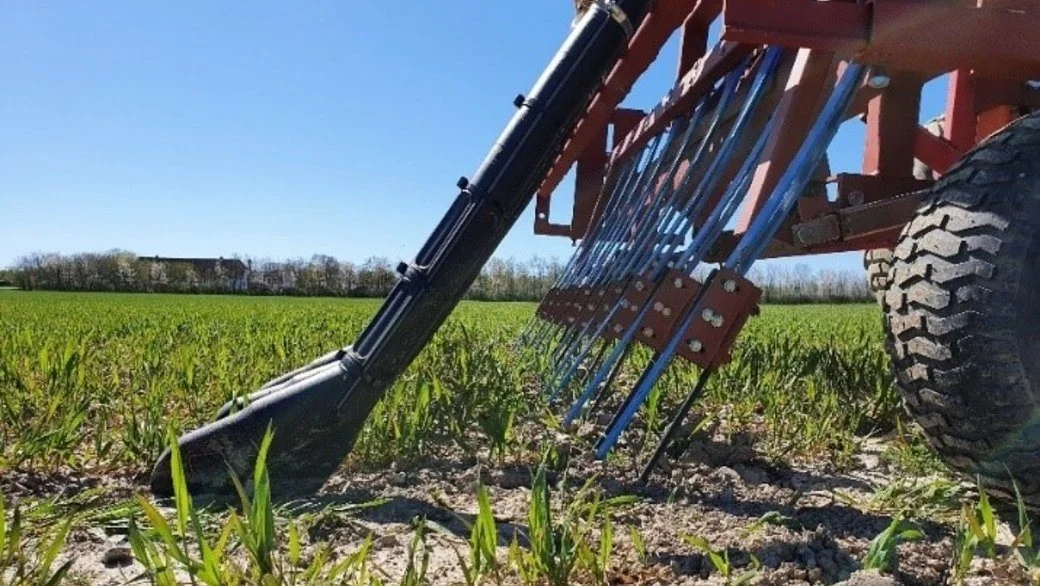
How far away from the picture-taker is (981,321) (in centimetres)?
136

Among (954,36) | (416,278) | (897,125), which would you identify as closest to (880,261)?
(897,125)

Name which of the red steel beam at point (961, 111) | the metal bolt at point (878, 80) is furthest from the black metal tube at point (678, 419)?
the red steel beam at point (961, 111)

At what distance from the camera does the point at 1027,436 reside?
1.34 metres

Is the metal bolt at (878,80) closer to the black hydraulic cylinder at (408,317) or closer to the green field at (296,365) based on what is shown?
the black hydraulic cylinder at (408,317)

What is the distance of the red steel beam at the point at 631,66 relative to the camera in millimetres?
2576

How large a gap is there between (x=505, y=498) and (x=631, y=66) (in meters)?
1.76

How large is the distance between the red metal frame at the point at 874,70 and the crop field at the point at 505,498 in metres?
0.56

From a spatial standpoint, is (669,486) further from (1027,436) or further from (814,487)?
(1027,436)

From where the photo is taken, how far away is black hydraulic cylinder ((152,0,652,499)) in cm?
155

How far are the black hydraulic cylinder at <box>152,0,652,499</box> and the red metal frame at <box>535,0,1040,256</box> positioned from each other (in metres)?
0.33

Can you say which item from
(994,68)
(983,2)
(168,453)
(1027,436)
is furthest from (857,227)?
(168,453)

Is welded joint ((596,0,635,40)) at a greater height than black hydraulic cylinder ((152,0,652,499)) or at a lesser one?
greater

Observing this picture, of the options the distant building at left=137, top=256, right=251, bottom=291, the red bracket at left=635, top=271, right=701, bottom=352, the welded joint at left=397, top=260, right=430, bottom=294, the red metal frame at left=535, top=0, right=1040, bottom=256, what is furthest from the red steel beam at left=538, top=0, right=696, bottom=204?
the distant building at left=137, top=256, right=251, bottom=291

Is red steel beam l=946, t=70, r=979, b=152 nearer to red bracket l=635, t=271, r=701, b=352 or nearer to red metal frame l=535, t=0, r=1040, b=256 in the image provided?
red metal frame l=535, t=0, r=1040, b=256
